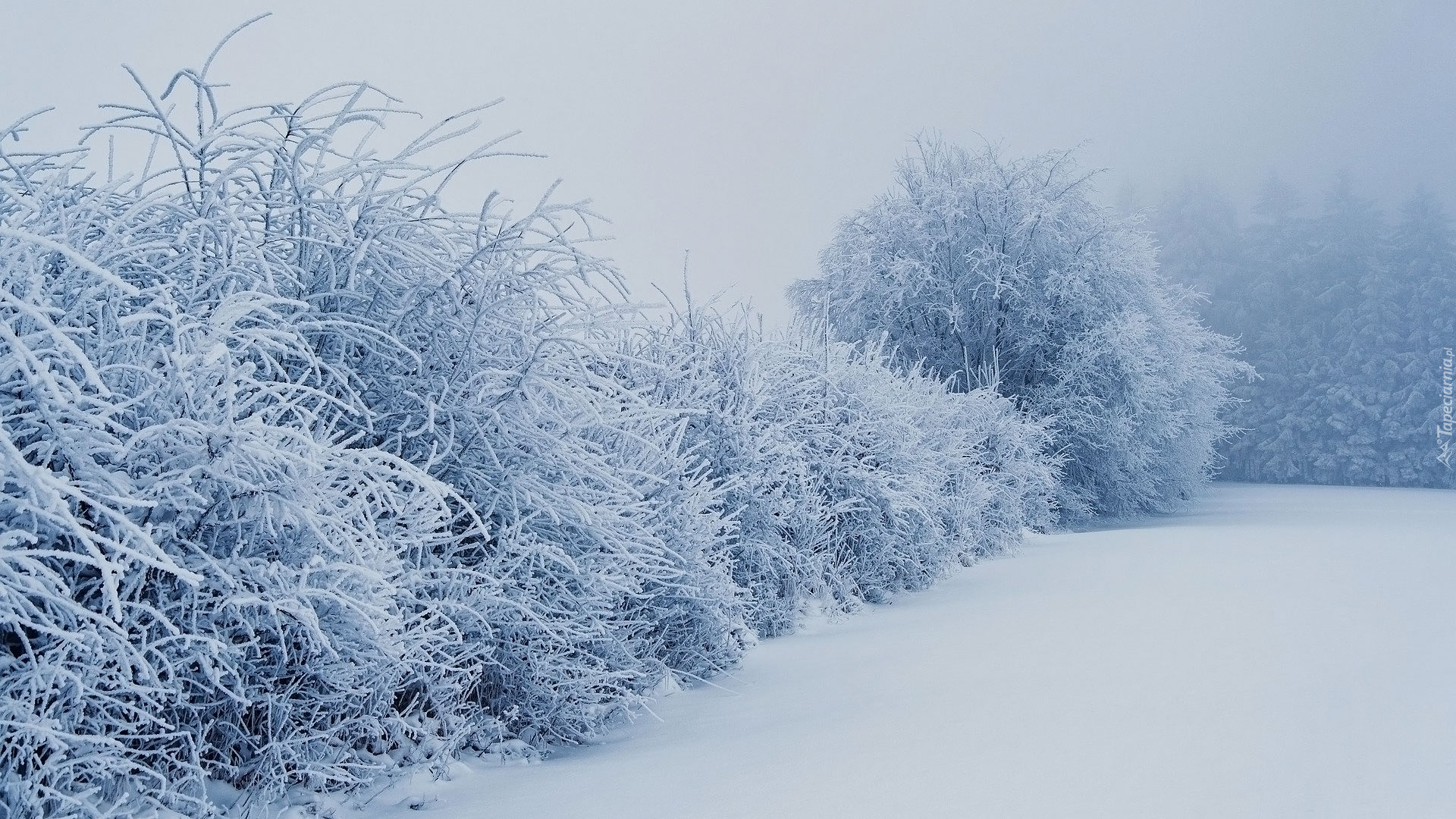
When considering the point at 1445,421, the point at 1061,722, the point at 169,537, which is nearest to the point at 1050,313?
the point at 1061,722

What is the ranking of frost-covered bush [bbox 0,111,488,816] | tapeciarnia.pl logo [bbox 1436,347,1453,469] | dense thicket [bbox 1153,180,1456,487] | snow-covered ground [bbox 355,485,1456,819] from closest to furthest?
frost-covered bush [bbox 0,111,488,816] → snow-covered ground [bbox 355,485,1456,819] → tapeciarnia.pl logo [bbox 1436,347,1453,469] → dense thicket [bbox 1153,180,1456,487]

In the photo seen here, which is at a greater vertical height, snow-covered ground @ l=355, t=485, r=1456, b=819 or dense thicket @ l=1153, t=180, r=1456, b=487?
dense thicket @ l=1153, t=180, r=1456, b=487

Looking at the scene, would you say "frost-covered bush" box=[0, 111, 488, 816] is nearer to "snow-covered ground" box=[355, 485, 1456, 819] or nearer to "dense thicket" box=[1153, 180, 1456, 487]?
"snow-covered ground" box=[355, 485, 1456, 819]

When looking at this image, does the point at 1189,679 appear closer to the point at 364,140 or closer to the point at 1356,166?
the point at 364,140

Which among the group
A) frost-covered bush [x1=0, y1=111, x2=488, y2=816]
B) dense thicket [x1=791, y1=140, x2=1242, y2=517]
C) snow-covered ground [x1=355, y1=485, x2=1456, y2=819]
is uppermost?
dense thicket [x1=791, y1=140, x2=1242, y2=517]

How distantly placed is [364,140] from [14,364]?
5.38 ft

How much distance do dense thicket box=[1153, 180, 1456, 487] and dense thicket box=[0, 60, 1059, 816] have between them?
2833 cm

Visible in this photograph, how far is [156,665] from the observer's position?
2.48m

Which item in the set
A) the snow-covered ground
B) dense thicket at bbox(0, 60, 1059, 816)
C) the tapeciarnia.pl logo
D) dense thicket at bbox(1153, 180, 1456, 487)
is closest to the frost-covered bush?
dense thicket at bbox(0, 60, 1059, 816)

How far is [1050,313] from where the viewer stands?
57.6ft

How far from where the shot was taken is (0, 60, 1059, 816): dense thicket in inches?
87.8

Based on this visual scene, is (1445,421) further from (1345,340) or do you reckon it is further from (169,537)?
(169,537)

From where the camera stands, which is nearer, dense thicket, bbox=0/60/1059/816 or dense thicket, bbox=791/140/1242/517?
dense thicket, bbox=0/60/1059/816

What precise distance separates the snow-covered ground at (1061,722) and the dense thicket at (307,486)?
0.39m
